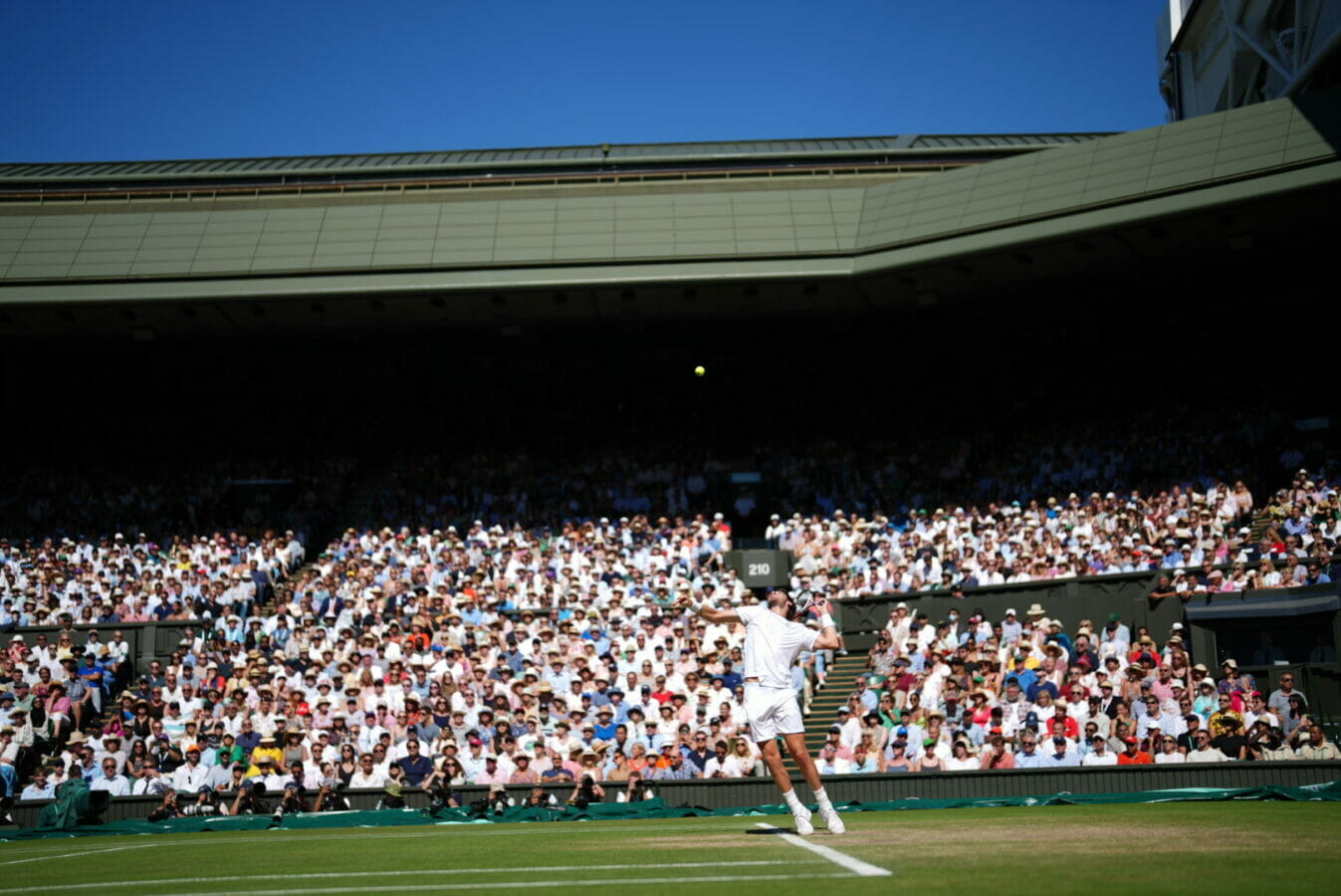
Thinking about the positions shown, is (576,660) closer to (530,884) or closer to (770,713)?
(770,713)

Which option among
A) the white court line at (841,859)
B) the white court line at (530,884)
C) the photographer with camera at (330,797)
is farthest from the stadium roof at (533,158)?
the white court line at (530,884)

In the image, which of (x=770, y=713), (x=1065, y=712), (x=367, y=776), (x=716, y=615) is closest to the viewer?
(x=716, y=615)

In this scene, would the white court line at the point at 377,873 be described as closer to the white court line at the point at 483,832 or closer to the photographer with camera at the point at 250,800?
the white court line at the point at 483,832

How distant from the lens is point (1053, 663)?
1973 centimetres

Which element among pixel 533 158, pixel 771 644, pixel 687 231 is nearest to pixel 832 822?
pixel 771 644

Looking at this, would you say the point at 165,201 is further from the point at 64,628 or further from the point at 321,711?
the point at 321,711

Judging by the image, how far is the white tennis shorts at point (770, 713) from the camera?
10.3 m

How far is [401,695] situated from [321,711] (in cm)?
128

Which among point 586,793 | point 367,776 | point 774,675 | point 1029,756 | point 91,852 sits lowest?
point 91,852

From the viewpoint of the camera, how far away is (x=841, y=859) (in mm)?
7715

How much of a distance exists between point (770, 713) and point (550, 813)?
25.8 ft

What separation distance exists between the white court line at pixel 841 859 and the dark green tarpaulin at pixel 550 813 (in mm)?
6281

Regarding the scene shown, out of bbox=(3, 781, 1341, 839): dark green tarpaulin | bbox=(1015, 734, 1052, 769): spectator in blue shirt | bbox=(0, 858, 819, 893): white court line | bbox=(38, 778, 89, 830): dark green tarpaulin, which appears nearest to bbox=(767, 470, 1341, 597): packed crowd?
bbox=(1015, 734, 1052, 769): spectator in blue shirt

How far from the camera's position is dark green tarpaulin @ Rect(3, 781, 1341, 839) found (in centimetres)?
1571
